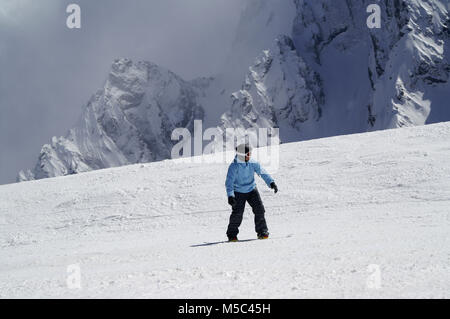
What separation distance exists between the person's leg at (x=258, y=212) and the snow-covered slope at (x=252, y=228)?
339mm

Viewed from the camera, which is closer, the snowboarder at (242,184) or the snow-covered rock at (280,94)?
the snowboarder at (242,184)

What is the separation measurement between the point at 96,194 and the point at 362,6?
179 metres

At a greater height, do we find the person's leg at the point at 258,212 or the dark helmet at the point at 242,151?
the dark helmet at the point at 242,151

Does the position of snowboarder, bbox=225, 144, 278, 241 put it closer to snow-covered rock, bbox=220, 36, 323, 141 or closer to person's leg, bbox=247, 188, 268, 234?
person's leg, bbox=247, 188, 268, 234

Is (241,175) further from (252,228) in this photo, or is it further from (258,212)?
(252,228)

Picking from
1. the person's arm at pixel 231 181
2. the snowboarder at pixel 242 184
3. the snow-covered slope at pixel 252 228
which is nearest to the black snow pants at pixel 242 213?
the snowboarder at pixel 242 184

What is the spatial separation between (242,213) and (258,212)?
0.25m

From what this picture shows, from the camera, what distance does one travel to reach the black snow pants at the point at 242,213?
257 inches

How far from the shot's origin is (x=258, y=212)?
6.66m

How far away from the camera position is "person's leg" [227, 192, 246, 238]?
6.57 metres

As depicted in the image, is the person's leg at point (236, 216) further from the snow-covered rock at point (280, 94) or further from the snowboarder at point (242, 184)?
the snow-covered rock at point (280, 94)

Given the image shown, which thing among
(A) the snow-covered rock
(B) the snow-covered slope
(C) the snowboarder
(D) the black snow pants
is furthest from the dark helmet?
(A) the snow-covered rock

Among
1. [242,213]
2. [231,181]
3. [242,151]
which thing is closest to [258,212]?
[242,213]

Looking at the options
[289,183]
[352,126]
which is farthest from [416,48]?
[289,183]
